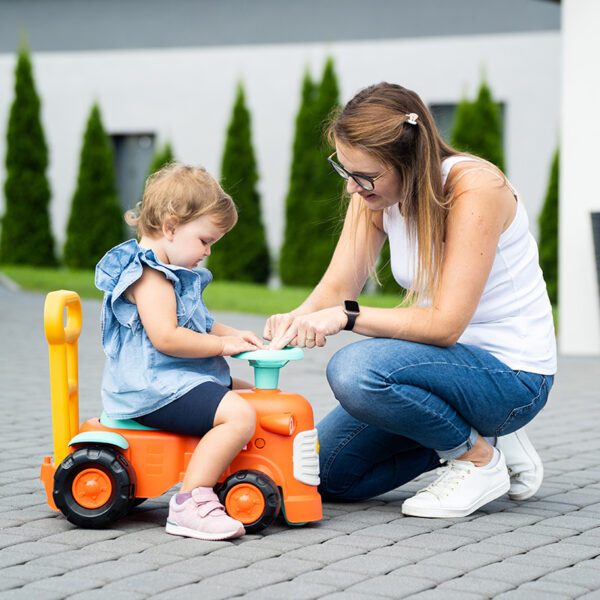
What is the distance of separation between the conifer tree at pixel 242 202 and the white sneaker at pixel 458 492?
12.0 metres

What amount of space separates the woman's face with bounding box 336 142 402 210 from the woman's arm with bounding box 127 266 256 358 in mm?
625

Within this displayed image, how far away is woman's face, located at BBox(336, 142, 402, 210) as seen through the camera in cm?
323

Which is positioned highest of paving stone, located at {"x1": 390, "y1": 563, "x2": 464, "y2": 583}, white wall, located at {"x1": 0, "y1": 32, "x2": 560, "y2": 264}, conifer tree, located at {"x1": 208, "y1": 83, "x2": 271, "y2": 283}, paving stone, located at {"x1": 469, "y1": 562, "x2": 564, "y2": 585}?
white wall, located at {"x1": 0, "y1": 32, "x2": 560, "y2": 264}

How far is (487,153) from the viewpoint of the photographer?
13391mm

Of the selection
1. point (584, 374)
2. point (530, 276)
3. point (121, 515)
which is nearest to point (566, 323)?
point (584, 374)

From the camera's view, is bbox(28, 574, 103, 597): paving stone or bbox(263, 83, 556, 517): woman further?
bbox(263, 83, 556, 517): woman

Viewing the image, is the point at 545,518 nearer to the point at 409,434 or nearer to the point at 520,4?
the point at 409,434

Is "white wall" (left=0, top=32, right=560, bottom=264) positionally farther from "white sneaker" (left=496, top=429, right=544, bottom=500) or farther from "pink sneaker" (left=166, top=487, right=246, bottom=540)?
"pink sneaker" (left=166, top=487, right=246, bottom=540)

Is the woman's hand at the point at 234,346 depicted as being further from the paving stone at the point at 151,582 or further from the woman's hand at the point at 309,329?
the paving stone at the point at 151,582

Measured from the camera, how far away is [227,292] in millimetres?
13125

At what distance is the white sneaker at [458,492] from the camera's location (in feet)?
11.1

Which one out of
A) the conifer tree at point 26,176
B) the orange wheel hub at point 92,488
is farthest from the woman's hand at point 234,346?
the conifer tree at point 26,176

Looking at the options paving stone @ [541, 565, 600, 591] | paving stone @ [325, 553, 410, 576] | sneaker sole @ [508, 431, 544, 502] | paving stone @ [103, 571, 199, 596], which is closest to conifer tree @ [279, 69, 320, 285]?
sneaker sole @ [508, 431, 544, 502]

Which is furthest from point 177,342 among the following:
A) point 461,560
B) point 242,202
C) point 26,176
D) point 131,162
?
point 131,162
